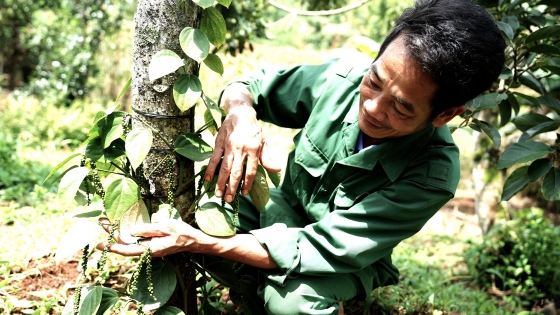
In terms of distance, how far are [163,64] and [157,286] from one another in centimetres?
54

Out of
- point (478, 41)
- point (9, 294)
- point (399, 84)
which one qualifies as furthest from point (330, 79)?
point (9, 294)

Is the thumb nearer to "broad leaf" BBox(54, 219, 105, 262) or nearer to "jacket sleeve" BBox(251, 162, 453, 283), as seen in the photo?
"jacket sleeve" BBox(251, 162, 453, 283)

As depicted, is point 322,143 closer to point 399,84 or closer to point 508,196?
point 399,84

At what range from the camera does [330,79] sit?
5.08 ft

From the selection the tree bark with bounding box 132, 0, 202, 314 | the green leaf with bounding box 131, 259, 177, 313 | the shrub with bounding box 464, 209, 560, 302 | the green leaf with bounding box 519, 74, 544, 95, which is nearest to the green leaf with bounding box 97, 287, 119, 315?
the green leaf with bounding box 131, 259, 177, 313

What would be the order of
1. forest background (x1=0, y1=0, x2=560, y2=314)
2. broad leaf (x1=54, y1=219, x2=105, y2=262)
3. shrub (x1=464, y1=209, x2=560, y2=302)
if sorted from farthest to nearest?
1. shrub (x1=464, y1=209, x2=560, y2=302)
2. forest background (x1=0, y1=0, x2=560, y2=314)
3. broad leaf (x1=54, y1=219, x2=105, y2=262)

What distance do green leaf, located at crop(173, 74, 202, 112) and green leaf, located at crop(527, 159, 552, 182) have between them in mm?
1105

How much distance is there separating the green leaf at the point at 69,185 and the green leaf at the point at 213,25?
0.45m

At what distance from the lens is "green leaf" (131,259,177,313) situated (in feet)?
3.98

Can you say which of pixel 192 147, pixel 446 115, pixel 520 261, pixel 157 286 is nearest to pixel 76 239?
pixel 157 286

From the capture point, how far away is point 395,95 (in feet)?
3.92

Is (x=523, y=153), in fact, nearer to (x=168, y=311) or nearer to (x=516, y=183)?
(x=516, y=183)

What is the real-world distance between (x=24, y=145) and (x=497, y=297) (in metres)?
3.01

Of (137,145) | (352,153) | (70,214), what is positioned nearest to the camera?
(137,145)
